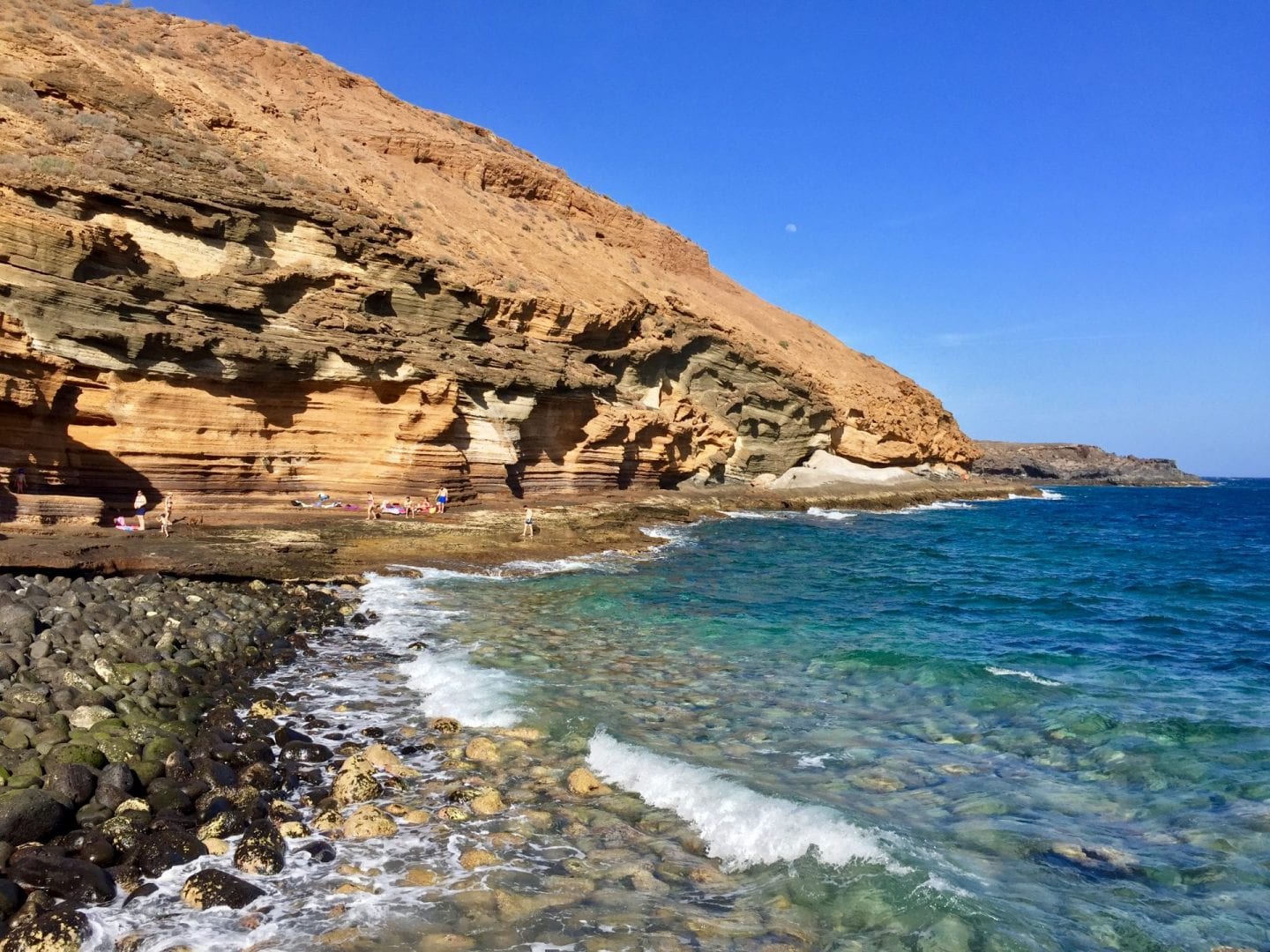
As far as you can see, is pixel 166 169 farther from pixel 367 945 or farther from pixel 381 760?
pixel 367 945

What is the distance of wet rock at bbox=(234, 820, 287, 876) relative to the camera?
5629mm

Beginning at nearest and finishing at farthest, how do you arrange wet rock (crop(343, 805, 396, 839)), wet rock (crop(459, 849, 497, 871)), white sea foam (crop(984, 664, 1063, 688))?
1. wet rock (crop(459, 849, 497, 871))
2. wet rock (crop(343, 805, 396, 839))
3. white sea foam (crop(984, 664, 1063, 688))

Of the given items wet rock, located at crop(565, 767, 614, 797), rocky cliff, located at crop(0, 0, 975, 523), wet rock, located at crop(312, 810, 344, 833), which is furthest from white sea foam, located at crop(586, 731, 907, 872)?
rocky cliff, located at crop(0, 0, 975, 523)

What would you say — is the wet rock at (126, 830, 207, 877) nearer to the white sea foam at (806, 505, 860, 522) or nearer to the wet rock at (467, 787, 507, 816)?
the wet rock at (467, 787, 507, 816)

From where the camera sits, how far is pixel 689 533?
99.8 feet

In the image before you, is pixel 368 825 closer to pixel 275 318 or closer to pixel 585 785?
pixel 585 785

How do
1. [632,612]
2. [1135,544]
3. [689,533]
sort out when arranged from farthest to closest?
[1135,544], [689,533], [632,612]

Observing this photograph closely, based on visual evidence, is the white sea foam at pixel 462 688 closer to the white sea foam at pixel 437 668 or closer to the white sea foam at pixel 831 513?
the white sea foam at pixel 437 668

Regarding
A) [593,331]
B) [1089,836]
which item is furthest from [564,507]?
[1089,836]

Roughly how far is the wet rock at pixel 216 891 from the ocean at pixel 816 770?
0.12m

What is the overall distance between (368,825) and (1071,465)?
119 m

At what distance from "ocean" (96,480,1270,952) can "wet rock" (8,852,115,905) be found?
12.8 inches

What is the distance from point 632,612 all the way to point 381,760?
825 cm

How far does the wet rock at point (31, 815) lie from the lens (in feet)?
18.1
